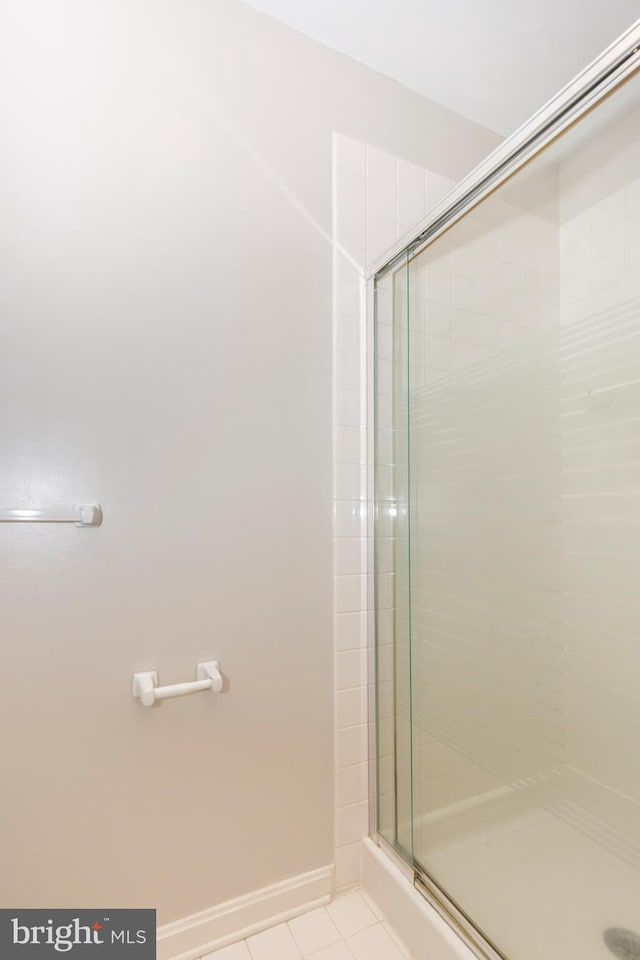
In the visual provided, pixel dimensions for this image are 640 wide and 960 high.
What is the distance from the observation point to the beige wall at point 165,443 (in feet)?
3.70

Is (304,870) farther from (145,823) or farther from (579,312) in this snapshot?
(579,312)

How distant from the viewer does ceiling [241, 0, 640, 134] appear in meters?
1.43

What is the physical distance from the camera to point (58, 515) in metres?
1.10

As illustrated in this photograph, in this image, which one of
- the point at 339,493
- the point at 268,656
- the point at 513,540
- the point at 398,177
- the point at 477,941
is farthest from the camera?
the point at 398,177

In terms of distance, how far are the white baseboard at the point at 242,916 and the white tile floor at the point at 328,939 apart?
20 millimetres

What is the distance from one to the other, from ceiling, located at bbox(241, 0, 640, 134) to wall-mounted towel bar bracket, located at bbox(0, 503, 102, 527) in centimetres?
143

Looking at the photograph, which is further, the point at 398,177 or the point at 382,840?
the point at 398,177

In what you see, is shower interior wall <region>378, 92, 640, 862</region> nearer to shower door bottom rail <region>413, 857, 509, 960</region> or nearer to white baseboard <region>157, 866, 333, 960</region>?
shower door bottom rail <region>413, 857, 509, 960</region>

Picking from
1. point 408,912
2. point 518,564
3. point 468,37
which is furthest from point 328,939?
point 468,37

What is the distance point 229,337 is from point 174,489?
0.42 m

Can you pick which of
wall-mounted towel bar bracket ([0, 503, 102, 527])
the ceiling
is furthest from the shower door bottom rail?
the ceiling

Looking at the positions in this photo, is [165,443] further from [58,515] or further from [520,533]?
[520,533]

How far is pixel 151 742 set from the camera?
4.00 feet

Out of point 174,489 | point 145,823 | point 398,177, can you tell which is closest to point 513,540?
point 174,489
